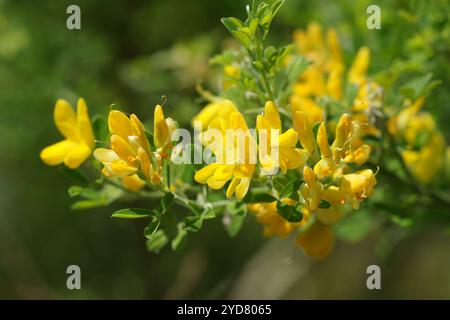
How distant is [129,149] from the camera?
1.19 metres

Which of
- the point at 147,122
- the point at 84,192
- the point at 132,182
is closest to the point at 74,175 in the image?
the point at 84,192

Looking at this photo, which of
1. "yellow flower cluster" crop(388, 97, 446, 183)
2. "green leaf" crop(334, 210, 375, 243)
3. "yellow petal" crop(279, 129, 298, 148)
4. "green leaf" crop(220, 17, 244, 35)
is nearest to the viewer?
"yellow petal" crop(279, 129, 298, 148)

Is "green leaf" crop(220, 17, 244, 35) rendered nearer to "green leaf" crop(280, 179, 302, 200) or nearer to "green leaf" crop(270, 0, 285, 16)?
"green leaf" crop(270, 0, 285, 16)

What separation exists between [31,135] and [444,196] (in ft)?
5.50

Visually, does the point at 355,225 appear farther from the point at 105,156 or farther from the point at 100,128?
the point at 105,156

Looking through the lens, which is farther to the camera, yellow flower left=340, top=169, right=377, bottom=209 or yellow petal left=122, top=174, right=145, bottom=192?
yellow petal left=122, top=174, right=145, bottom=192

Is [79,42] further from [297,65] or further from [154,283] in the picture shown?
[297,65]

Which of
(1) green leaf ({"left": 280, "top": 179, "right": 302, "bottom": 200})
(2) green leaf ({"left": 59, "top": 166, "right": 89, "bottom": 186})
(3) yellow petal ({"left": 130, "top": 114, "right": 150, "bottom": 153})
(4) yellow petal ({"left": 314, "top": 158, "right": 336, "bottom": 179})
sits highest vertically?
(2) green leaf ({"left": 59, "top": 166, "right": 89, "bottom": 186})

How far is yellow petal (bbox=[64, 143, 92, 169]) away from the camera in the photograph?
1.42 metres

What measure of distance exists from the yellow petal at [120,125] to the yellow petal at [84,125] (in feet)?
0.88

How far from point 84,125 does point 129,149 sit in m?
0.31

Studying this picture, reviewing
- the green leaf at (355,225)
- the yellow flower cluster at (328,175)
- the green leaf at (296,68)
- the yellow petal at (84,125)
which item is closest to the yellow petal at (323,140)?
the yellow flower cluster at (328,175)

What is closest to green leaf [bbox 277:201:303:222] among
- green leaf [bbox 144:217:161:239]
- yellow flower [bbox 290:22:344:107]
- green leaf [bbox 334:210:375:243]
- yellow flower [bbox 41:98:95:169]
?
green leaf [bbox 144:217:161:239]

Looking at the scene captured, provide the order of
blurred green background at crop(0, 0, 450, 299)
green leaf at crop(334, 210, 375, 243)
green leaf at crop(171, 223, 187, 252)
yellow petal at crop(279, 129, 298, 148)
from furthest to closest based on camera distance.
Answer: blurred green background at crop(0, 0, 450, 299) → green leaf at crop(334, 210, 375, 243) → green leaf at crop(171, 223, 187, 252) → yellow petal at crop(279, 129, 298, 148)
